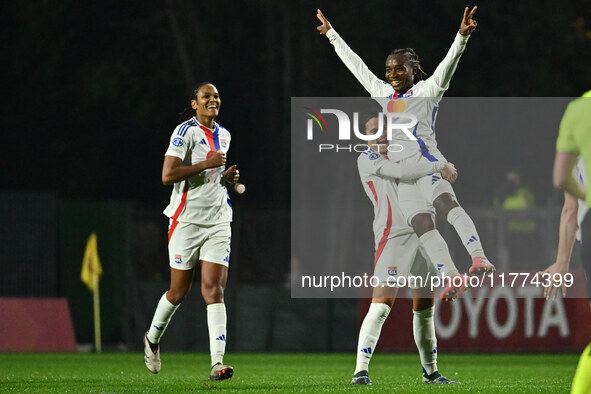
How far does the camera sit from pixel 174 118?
31.2 meters

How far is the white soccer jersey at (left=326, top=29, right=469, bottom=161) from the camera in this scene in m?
11.0

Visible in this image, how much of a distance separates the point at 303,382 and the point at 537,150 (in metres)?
9.63

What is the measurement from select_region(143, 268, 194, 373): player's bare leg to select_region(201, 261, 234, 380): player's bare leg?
22cm

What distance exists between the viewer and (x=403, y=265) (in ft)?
35.5

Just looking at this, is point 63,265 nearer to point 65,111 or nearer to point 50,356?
point 50,356

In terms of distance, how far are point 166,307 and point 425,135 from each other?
2.70 metres

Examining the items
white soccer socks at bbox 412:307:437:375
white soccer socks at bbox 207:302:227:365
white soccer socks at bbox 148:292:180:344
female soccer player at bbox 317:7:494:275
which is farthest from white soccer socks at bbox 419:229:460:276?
white soccer socks at bbox 148:292:180:344

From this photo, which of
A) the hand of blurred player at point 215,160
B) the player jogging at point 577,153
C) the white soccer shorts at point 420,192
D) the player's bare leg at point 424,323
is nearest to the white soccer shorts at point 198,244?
the hand of blurred player at point 215,160

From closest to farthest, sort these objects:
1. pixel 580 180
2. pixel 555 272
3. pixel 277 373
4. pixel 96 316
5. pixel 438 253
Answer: pixel 580 180
pixel 555 272
pixel 438 253
pixel 277 373
pixel 96 316

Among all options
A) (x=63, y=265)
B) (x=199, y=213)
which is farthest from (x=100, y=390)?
(x=63, y=265)

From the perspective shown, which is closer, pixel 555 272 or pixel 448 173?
pixel 555 272

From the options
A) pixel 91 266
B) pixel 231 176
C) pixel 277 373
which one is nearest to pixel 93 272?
pixel 91 266

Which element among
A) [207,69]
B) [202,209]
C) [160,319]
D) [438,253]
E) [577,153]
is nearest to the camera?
[577,153]

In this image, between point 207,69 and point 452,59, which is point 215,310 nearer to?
point 452,59
